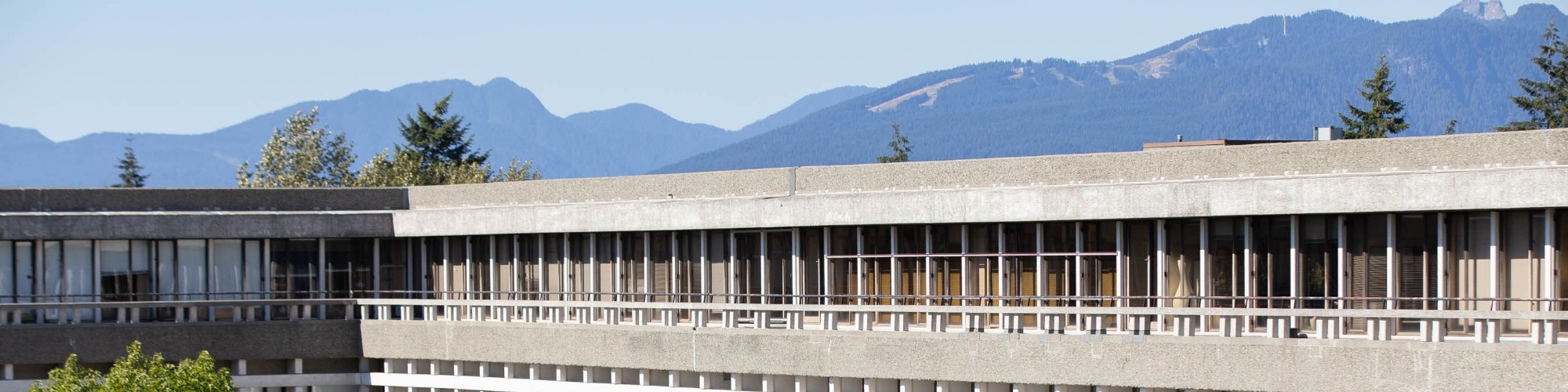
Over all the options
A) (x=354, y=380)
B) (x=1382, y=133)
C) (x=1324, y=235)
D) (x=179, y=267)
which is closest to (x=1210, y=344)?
(x=1324, y=235)

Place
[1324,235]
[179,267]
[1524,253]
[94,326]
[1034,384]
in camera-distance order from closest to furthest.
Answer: [1524,253] < [1324,235] < [1034,384] < [94,326] < [179,267]

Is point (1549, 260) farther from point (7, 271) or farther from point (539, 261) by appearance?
point (7, 271)

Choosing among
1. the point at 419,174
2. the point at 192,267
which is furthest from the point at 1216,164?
the point at 419,174

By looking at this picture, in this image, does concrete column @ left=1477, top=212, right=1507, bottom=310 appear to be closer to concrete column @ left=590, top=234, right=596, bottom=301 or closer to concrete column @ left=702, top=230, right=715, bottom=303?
concrete column @ left=702, top=230, right=715, bottom=303

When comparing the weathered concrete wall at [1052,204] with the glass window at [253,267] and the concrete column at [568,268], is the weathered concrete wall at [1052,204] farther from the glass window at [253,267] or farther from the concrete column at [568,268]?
the glass window at [253,267]

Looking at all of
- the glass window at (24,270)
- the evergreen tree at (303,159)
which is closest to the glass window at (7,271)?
the glass window at (24,270)

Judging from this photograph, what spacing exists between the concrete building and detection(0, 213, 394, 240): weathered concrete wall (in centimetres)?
6

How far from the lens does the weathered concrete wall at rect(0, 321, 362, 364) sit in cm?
3803

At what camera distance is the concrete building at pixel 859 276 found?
25.6m

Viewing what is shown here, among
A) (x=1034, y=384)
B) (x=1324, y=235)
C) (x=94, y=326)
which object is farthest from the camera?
(x=94, y=326)

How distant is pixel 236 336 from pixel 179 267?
8.40 feet

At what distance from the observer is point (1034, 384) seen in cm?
2944

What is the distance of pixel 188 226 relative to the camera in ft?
132

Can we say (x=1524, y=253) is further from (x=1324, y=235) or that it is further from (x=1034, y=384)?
(x=1034, y=384)
